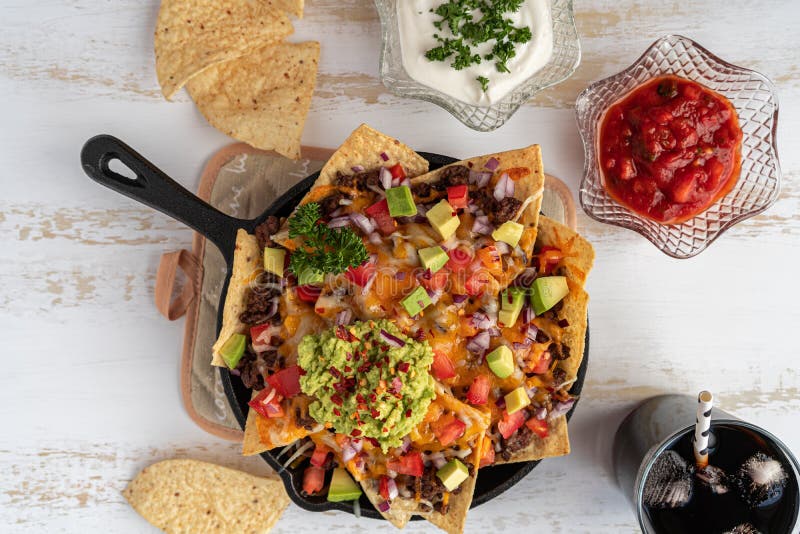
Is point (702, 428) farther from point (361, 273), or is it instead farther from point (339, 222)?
point (339, 222)

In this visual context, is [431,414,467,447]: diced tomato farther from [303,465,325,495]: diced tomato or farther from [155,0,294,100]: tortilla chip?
[155,0,294,100]: tortilla chip

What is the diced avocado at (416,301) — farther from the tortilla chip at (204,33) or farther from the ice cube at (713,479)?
the tortilla chip at (204,33)

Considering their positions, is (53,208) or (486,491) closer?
(486,491)

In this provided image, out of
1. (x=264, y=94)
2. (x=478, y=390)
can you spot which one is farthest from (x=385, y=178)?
(x=478, y=390)

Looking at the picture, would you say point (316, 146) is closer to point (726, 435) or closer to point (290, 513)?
point (290, 513)

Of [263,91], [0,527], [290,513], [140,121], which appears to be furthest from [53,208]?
[290,513]

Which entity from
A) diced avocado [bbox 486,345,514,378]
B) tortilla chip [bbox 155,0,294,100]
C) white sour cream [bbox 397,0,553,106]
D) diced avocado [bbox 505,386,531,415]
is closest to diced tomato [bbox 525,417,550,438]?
diced avocado [bbox 505,386,531,415]
